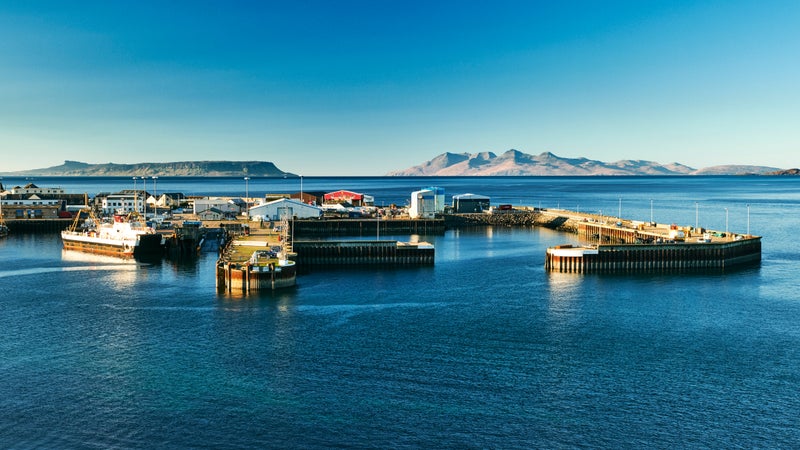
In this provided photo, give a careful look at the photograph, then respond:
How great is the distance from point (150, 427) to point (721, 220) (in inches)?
5023

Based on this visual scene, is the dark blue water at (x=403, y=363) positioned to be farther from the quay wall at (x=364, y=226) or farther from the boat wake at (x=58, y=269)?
the quay wall at (x=364, y=226)

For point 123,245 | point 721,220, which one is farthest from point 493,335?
point 721,220

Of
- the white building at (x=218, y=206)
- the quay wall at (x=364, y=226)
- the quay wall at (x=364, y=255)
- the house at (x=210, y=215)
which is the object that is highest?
the white building at (x=218, y=206)

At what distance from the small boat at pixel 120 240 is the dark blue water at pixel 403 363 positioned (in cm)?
1976

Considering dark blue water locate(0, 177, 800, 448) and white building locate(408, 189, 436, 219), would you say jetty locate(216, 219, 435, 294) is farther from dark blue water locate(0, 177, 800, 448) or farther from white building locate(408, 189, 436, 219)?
white building locate(408, 189, 436, 219)

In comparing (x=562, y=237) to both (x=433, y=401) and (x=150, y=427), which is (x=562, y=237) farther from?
(x=150, y=427)

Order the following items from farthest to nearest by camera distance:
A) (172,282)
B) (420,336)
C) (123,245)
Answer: (123,245), (172,282), (420,336)

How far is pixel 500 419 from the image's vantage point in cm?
3033

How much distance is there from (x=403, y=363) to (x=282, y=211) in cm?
8609

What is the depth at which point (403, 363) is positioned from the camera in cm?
3766

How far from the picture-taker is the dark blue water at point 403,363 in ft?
96.0

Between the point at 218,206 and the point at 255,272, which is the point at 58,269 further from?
the point at 218,206

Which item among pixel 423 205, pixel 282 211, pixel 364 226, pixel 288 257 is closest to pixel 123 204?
pixel 282 211

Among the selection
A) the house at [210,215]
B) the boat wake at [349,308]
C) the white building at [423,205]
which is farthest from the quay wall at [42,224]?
the boat wake at [349,308]
